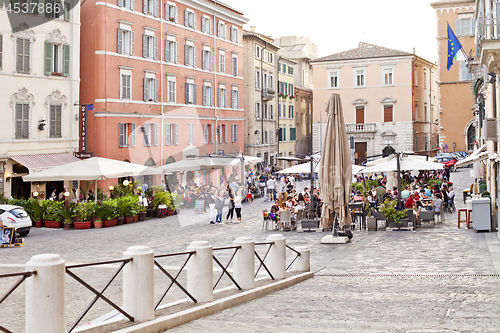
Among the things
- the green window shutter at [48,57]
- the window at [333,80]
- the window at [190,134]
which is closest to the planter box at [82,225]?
the green window shutter at [48,57]

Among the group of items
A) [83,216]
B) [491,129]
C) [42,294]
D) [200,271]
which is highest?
[491,129]

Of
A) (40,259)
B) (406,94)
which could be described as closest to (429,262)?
(40,259)

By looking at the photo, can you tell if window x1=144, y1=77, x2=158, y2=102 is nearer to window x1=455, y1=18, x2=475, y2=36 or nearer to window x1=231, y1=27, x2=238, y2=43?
window x1=231, y1=27, x2=238, y2=43

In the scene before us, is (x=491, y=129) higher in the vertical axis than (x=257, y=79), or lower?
lower

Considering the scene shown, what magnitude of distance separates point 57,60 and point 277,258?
79.6 ft

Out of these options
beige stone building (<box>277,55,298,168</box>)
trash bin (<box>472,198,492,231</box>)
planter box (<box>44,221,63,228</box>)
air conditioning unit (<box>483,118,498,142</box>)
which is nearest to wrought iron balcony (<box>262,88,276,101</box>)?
beige stone building (<box>277,55,298,168</box>)

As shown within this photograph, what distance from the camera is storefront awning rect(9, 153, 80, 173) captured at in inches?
1113

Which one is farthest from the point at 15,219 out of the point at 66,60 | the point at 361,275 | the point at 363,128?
the point at 363,128

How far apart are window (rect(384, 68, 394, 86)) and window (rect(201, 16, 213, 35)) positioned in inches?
964

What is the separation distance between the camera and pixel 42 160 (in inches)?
1154

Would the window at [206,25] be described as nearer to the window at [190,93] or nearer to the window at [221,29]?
the window at [221,29]

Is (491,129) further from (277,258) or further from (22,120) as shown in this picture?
(22,120)

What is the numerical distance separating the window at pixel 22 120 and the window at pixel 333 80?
40.0 m

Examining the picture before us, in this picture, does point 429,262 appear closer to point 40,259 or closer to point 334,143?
point 334,143
